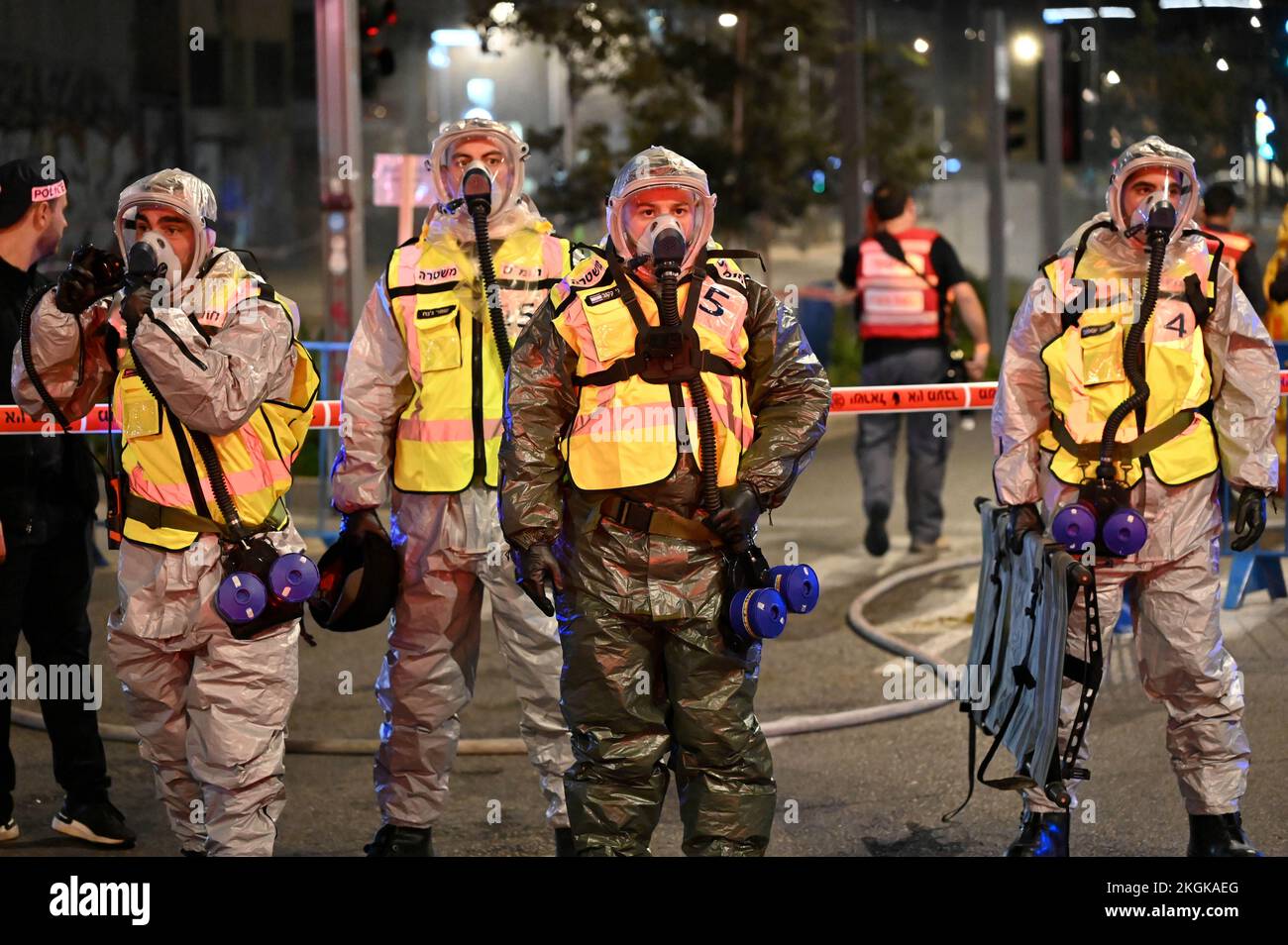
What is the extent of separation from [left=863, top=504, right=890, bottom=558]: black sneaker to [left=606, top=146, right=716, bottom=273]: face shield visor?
5.66 metres

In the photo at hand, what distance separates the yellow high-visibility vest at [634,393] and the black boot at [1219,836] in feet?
5.97

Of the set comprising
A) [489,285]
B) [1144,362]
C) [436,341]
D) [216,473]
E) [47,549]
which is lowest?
[47,549]

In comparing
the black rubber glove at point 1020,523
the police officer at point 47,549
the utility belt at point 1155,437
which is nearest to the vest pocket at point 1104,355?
the utility belt at point 1155,437

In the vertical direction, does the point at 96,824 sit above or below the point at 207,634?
below

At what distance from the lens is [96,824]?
6055mm

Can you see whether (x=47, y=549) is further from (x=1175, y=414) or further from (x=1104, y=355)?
(x=1175, y=414)

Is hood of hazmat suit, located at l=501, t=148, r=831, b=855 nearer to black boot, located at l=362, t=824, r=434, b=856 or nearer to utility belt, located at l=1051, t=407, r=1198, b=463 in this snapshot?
black boot, located at l=362, t=824, r=434, b=856

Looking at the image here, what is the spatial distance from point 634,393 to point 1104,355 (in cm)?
151

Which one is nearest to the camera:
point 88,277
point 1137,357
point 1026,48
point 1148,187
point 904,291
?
point 88,277

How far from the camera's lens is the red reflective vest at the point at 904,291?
1041 cm

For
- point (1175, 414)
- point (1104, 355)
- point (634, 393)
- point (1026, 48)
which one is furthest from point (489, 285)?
point (1026, 48)

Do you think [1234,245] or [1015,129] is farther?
[1015,129]

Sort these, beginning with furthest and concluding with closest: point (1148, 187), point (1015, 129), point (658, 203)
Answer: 1. point (1015, 129)
2. point (1148, 187)
3. point (658, 203)

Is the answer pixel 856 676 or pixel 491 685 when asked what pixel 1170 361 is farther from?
pixel 491 685
